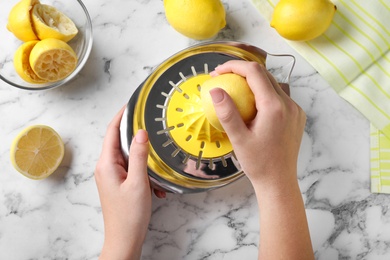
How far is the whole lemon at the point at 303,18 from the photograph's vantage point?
1077 mm

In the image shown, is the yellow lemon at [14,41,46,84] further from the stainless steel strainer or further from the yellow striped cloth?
the yellow striped cloth

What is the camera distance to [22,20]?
3.56ft

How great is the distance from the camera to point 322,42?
3.89 feet

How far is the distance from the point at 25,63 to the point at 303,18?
23.1 inches

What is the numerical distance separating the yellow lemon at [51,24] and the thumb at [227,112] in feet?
1.43

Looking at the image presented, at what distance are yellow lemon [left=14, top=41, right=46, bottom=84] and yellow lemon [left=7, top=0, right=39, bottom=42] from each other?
18mm

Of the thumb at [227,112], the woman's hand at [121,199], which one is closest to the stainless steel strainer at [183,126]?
the woman's hand at [121,199]

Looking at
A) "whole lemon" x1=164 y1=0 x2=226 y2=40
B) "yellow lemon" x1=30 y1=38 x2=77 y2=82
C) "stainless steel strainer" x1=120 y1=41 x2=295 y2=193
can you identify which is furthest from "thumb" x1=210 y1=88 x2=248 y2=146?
"yellow lemon" x1=30 y1=38 x2=77 y2=82

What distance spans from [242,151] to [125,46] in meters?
0.46

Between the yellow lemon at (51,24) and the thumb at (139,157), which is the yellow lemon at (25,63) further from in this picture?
the thumb at (139,157)

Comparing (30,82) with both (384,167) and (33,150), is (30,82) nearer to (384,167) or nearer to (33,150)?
(33,150)

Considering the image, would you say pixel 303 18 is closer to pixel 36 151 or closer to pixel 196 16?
pixel 196 16

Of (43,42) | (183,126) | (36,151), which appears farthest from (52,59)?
(183,126)

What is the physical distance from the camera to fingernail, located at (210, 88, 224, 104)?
851 mm
